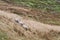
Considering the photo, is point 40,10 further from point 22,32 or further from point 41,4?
point 22,32

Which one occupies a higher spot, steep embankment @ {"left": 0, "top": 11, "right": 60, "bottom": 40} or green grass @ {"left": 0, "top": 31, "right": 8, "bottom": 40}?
green grass @ {"left": 0, "top": 31, "right": 8, "bottom": 40}

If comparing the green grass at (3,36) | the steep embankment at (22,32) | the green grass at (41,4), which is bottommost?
the green grass at (41,4)

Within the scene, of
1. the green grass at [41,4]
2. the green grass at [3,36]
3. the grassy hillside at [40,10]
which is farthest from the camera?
the green grass at [41,4]

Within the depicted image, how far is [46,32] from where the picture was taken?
50.8 ft

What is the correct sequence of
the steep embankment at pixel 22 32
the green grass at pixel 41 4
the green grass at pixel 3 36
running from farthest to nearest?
the green grass at pixel 41 4 → the steep embankment at pixel 22 32 → the green grass at pixel 3 36

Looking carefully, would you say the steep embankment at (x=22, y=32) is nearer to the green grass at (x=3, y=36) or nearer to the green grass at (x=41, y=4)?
the green grass at (x=3, y=36)

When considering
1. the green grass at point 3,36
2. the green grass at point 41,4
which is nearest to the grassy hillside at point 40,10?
the green grass at point 41,4

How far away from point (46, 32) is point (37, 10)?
29.8 ft

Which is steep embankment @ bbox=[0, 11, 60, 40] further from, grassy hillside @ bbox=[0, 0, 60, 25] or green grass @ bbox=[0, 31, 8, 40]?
grassy hillside @ bbox=[0, 0, 60, 25]

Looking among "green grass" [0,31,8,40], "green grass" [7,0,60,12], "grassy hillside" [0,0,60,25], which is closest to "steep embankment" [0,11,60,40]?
"green grass" [0,31,8,40]

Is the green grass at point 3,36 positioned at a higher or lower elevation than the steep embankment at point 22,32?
higher

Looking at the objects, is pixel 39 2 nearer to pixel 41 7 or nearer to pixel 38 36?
pixel 41 7

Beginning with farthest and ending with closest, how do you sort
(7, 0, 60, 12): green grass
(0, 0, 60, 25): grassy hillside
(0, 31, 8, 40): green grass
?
(7, 0, 60, 12): green grass
(0, 0, 60, 25): grassy hillside
(0, 31, 8, 40): green grass

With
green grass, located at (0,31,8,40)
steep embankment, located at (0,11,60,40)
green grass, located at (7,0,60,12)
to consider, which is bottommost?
green grass, located at (7,0,60,12)
